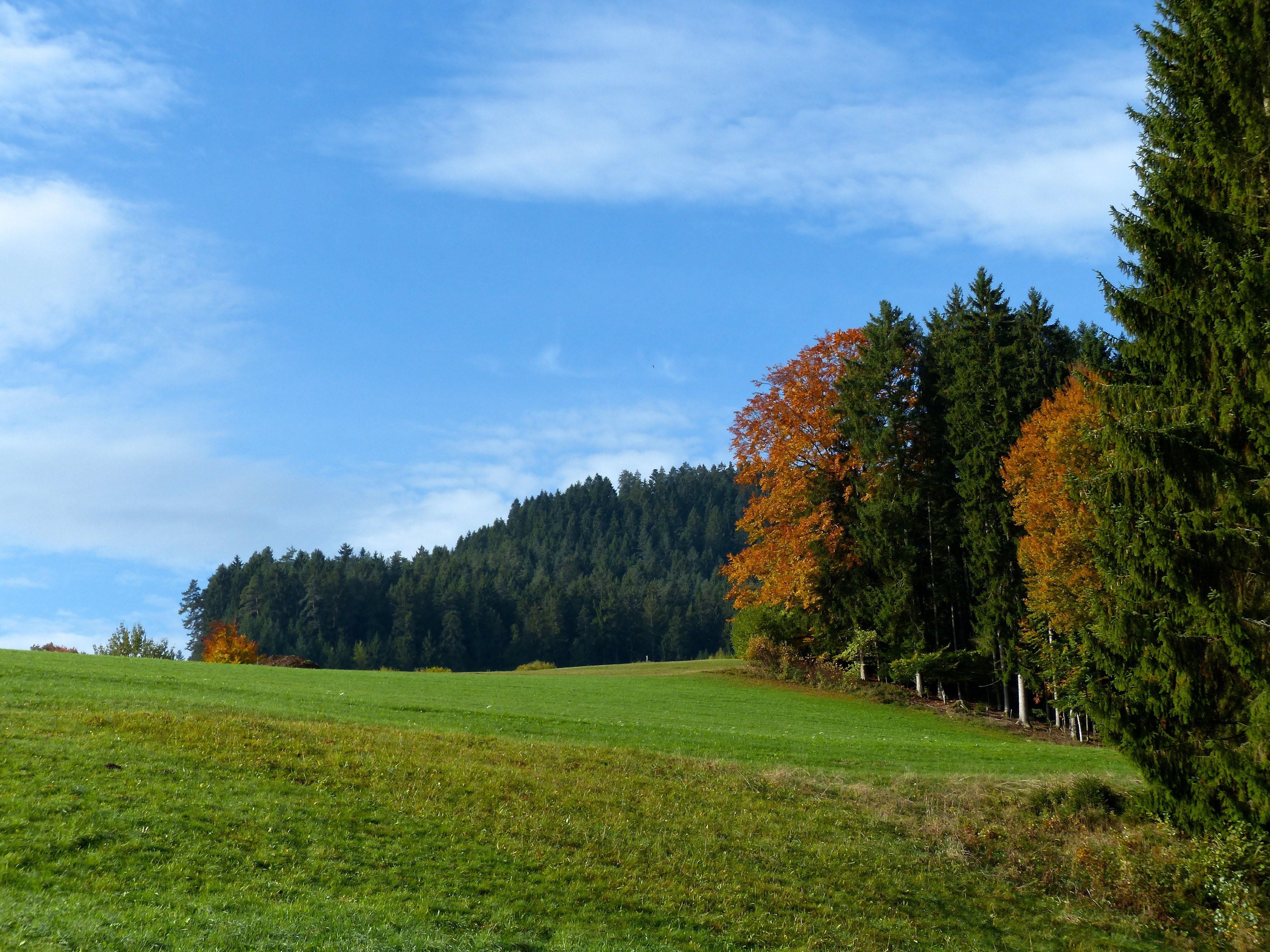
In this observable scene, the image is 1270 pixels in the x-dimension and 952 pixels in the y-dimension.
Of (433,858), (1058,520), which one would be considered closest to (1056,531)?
(1058,520)

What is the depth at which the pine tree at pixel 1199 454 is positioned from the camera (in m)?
15.2

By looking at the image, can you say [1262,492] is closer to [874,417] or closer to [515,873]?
[515,873]

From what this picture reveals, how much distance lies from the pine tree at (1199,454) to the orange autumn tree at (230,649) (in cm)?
5456

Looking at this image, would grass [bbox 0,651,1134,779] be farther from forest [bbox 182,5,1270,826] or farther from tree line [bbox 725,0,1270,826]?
tree line [bbox 725,0,1270,826]

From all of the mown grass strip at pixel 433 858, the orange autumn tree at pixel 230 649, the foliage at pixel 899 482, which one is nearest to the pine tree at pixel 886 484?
the foliage at pixel 899 482

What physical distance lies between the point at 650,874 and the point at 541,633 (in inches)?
4488

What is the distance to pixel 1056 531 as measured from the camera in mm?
32344

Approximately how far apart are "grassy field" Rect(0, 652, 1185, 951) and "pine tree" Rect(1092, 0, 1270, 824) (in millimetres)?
3556

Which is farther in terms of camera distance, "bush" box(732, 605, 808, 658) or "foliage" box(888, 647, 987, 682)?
"bush" box(732, 605, 808, 658)

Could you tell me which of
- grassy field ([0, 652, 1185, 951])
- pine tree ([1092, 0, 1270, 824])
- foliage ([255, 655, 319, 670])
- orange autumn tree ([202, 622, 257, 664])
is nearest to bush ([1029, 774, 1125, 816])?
grassy field ([0, 652, 1185, 951])

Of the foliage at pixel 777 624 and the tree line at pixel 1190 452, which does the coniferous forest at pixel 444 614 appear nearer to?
the foliage at pixel 777 624

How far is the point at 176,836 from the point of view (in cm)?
1383

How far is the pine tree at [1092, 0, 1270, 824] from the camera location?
15.2m

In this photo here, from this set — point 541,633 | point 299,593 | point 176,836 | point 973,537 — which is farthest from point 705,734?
point 299,593
